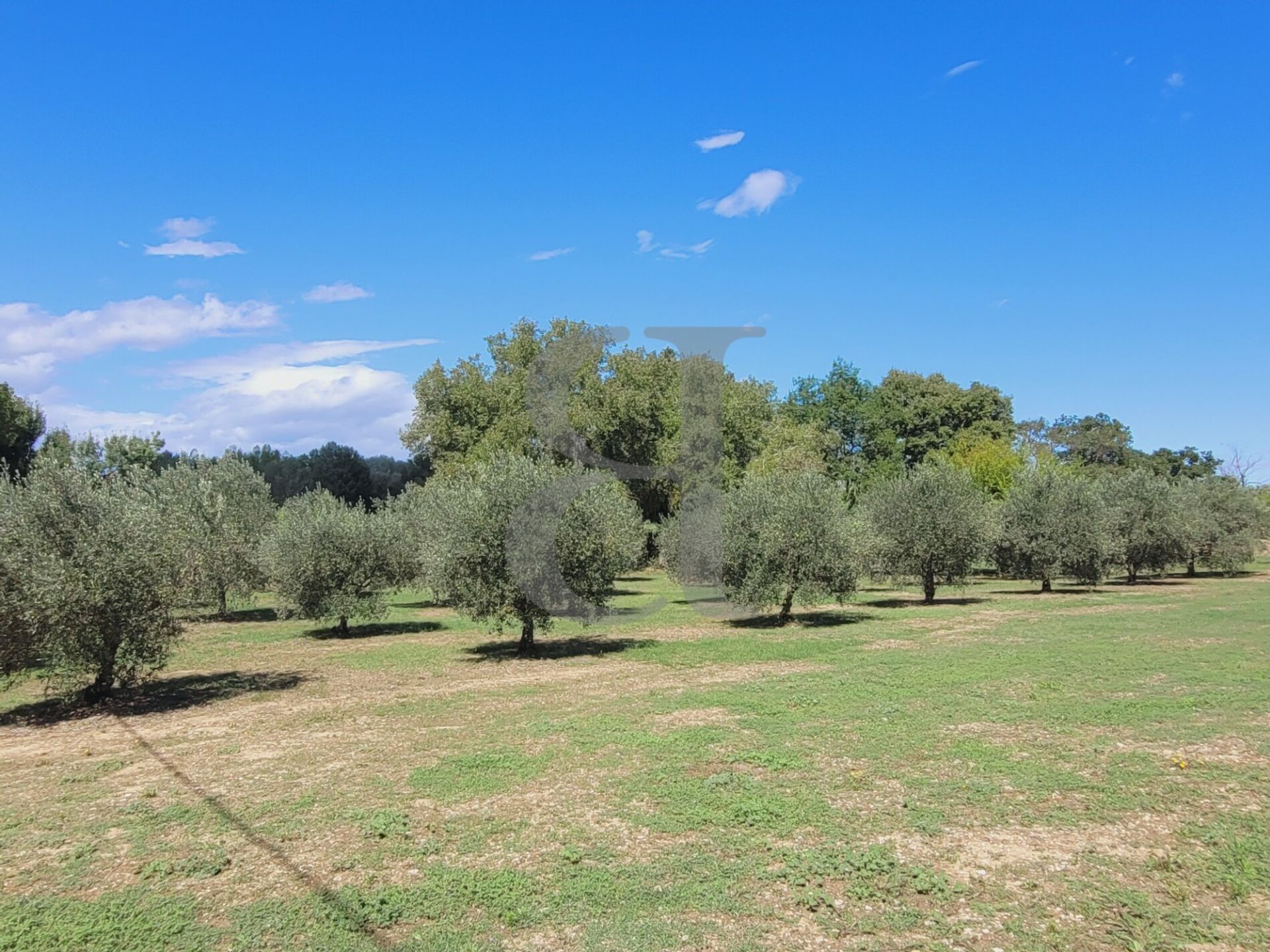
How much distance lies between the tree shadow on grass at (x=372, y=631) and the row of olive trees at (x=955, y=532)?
376 inches

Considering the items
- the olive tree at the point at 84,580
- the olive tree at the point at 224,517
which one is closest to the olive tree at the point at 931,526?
the olive tree at the point at 224,517

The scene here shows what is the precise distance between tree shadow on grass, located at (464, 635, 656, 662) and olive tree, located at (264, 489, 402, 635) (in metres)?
5.19

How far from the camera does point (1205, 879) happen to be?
630 centimetres

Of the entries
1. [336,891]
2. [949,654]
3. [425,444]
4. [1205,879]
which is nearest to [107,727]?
[336,891]

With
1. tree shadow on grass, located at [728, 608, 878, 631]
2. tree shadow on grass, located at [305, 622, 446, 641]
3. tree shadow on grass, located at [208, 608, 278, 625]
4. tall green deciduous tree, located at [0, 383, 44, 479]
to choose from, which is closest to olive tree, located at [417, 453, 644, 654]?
tree shadow on grass, located at [305, 622, 446, 641]

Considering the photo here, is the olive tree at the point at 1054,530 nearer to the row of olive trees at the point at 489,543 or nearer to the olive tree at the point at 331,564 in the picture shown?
the row of olive trees at the point at 489,543

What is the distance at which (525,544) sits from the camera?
19453mm

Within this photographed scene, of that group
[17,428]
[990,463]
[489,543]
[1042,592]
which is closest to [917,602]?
[1042,592]

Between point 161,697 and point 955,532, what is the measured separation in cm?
2710

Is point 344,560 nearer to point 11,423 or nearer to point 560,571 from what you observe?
point 560,571

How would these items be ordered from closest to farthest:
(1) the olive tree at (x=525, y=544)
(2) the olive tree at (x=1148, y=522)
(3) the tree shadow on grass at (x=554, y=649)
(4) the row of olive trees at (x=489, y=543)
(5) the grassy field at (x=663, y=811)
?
(5) the grassy field at (x=663, y=811) → (4) the row of olive trees at (x=489, y=543) → (1) the olive tree at (x=525, y=544) → (3) the tree shadow on grass at (x=554, y=649) → (2) the olive tree at (x=1148, y=522)

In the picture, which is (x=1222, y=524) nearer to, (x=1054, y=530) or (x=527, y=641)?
(x=1054, y=530)

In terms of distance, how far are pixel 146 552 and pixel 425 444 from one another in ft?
118

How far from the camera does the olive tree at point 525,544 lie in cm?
1950
